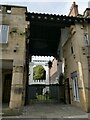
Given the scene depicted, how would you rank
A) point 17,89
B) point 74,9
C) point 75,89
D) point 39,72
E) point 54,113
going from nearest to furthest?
point 54,113 < point 17,89 < point 75,89 < point 74,9 < point 39,72

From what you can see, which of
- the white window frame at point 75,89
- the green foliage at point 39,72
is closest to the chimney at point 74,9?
the white window frame at point 75,89

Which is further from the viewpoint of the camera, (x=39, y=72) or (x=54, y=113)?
(x=39, y=72)

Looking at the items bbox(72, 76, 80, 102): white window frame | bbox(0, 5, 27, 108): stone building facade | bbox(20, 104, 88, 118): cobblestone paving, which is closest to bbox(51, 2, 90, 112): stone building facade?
bbox(72, 76, 80, 102): white window frame

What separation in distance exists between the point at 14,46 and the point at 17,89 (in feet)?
10.4

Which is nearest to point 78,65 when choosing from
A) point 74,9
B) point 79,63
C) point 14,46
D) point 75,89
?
point 79,63

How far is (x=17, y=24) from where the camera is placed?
41.0 feet

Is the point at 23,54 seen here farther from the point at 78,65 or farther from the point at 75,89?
the point at 75,89

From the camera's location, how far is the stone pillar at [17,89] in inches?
413

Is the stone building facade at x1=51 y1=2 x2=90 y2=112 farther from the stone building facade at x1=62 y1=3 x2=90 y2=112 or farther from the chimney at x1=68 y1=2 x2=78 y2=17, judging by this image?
the chimney at x1=68 y1=2 x2=78 y2=17

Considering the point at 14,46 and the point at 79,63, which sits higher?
the point at 14,46

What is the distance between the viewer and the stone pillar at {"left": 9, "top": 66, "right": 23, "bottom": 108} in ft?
34.4

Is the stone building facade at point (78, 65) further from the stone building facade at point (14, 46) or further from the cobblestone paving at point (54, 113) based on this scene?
the stone building facade at point (14, 46)

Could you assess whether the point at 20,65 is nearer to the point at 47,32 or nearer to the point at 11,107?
the point at 11,107

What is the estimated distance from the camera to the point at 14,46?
11.7 meters
